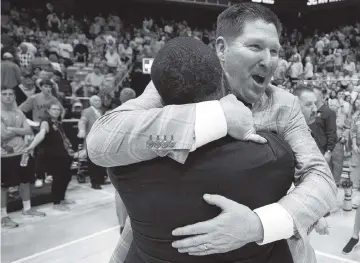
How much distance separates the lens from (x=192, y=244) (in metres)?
0.80

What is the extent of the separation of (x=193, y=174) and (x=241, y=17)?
0.57 meters

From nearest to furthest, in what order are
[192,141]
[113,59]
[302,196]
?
[192,141], [302,196], [113,59]

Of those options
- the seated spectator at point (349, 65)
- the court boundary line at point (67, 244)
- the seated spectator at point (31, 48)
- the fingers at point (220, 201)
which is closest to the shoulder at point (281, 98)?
the fingers at point (220, 201)

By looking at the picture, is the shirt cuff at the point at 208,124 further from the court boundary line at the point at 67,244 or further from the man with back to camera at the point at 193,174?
the court boundary line at the point at 67,244

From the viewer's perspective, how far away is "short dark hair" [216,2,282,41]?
110 centimetres

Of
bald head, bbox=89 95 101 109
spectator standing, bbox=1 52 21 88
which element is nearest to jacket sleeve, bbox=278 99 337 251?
bald head, bbox=89 95 101 109

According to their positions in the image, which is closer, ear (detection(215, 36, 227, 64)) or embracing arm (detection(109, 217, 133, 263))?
embracing arm (detection(109, 217, 133, 263))

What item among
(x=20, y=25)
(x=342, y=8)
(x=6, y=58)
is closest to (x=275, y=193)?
(x=6, y=58)

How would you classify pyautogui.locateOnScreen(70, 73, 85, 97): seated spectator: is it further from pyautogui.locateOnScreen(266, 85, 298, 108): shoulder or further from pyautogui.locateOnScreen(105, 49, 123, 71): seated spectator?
pyautogui.locateOnScreen(266, 85, 298, 108): shoulder

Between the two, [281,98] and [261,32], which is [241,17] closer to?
[261,32]

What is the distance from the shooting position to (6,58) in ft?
22.2

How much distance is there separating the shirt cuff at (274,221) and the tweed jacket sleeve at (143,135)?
0.77ft

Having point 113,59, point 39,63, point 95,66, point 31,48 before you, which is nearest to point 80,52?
point 113,59

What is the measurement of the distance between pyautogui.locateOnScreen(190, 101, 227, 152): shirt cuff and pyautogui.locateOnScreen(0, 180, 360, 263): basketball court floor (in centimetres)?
312
